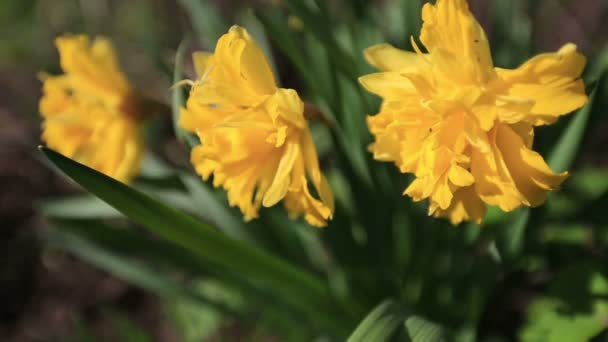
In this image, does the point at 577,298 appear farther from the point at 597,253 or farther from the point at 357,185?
the point at 357,185

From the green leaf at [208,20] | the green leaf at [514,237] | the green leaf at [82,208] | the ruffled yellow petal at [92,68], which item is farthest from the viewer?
the green leaf at [82,208]

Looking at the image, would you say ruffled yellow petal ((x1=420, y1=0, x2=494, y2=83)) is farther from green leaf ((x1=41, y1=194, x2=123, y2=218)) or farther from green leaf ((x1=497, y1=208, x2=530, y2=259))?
green leaf ((x1=41, y1=194, x2=123, y2=218))

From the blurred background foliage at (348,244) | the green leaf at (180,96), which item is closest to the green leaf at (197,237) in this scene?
the blurred background foliage at (348,244)

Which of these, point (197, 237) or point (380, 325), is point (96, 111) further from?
point (380, 325)

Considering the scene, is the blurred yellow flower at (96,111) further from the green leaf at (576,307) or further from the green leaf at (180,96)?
the green leaf at (576,307)

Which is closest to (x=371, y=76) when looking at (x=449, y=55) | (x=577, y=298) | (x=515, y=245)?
(x=449, y=55)

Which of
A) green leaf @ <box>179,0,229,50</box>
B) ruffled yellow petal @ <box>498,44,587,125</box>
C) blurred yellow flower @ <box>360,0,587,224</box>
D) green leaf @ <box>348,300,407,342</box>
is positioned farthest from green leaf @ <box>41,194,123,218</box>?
ruffled yellow petal @ <box>498,44,587,125</box>
